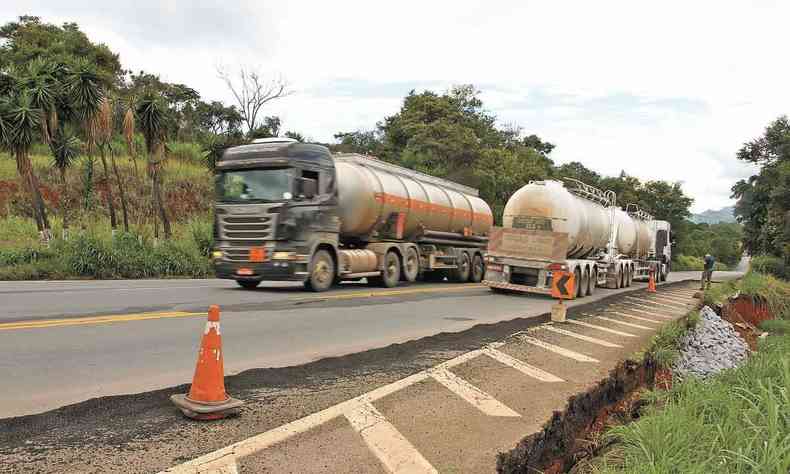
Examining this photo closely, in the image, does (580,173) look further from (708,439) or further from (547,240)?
(708,439)

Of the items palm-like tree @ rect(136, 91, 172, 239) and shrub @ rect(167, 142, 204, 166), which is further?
shrub @ rect(167, 142, 204, 166)

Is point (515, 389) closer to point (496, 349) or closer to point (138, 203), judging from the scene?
point (496, 349)

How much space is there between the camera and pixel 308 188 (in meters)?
14.6

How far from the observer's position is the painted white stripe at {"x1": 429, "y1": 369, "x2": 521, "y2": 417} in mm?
5281

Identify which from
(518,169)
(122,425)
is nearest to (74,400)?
(122,425)

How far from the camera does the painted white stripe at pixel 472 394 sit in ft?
17.3

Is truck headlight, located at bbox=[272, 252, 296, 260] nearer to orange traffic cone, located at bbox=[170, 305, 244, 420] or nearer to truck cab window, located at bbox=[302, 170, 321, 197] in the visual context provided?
truck cab window, located at bbox=[302, 170, 321, 197]

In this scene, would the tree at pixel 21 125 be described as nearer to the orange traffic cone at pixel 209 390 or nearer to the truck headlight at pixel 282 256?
the truck headlight at pixel 282 256

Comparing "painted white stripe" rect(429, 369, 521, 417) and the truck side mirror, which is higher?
the truck side mirror

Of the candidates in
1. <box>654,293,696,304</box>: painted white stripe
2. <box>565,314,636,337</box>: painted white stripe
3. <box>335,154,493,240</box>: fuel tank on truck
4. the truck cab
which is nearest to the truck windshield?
the truck cab

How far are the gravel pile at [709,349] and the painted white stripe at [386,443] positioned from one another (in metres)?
6.52

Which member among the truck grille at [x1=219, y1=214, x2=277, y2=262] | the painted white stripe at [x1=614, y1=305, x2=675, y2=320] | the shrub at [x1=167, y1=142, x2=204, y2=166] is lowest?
the painted white stripe at [x1=614, y1=305, x2=675, y2=320]

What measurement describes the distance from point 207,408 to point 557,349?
5273 millimetres

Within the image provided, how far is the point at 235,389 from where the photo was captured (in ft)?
18.1
